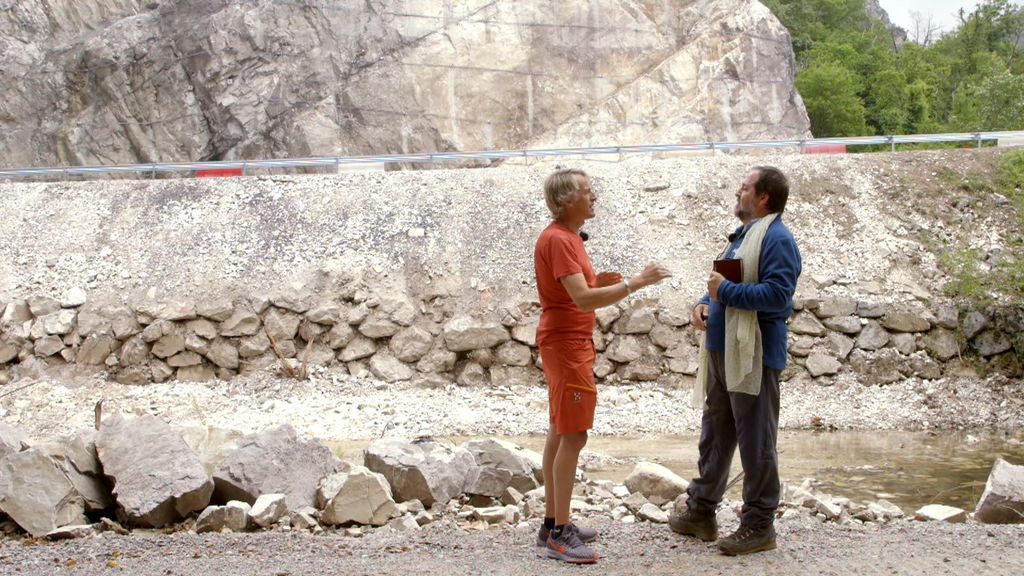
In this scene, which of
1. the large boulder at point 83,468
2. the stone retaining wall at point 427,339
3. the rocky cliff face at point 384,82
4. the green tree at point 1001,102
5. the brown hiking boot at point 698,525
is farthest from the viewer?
the green tree at point 1001,102

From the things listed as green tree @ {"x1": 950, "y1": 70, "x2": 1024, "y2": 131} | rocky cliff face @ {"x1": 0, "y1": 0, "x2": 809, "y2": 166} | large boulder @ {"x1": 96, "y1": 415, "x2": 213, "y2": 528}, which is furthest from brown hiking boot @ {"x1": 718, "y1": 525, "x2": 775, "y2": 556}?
green tree @ {"x1": 950, "y1": 70, "x2": 1024, "y2": 131}

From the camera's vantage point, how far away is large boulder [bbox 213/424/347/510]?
23.0 ft

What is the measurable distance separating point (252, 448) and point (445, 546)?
2.22 meters

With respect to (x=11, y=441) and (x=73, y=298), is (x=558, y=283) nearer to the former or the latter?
(x=11, y=441)

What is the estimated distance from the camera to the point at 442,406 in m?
13.5

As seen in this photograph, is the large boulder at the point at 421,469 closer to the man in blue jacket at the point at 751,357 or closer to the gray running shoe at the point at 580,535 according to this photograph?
the gray running shoe at the point at 580,535

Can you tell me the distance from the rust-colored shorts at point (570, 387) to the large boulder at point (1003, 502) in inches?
134

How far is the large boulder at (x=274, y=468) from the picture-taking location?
7016 millimetres

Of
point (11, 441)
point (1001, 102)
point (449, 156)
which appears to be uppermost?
point (1001, 102)

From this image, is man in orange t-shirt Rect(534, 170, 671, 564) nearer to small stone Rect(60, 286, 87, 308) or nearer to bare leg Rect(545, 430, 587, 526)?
bare leg Rect(545, 430, 587, 526)

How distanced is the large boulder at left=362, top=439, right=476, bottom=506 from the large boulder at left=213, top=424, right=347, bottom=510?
417mm

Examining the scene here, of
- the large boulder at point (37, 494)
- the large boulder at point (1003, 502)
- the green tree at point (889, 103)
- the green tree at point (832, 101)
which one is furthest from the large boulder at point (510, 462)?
the green tree at point (889, 103)

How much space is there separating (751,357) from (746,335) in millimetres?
122

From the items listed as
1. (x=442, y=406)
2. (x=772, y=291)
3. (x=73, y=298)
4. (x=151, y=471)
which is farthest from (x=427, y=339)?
(x=772, y=291)
